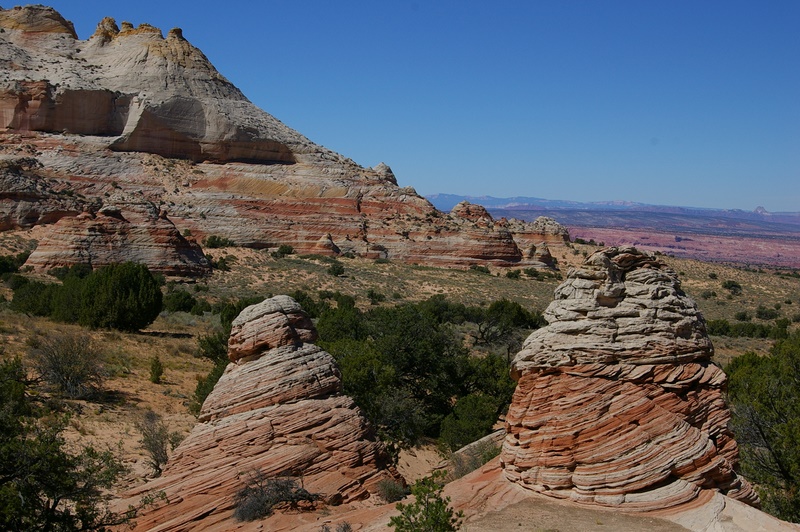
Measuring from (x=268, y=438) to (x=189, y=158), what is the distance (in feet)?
205

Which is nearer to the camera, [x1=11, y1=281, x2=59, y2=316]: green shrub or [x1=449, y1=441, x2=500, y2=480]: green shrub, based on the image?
[x1=449, y1=441, x2=500, y2=480]: green shrub

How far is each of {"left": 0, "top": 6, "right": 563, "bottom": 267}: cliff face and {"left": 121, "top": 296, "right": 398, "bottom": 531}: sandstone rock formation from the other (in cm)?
4815

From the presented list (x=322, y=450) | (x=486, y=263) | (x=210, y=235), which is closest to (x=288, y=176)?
(x=210, y=235)

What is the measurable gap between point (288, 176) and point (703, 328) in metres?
60.2

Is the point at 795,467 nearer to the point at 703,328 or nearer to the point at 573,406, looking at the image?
the point at 703,328

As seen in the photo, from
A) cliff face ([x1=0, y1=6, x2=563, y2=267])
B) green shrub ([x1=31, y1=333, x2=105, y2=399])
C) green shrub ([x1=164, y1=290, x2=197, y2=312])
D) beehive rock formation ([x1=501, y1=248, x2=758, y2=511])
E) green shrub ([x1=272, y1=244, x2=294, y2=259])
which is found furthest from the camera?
cliff face ([x1=0, y1=6, x2=563, y2=267])

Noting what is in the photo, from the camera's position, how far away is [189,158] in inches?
2667

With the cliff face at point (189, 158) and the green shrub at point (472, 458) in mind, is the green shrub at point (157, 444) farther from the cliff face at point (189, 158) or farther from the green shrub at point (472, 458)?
the cliff face at point (189, 158)

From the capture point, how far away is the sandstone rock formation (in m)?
9.52

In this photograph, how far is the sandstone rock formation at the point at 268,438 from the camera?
31.2 ft

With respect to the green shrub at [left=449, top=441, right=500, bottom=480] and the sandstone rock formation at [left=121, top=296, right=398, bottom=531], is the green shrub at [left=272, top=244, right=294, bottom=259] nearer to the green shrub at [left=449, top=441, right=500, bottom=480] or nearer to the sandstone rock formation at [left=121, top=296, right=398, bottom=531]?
the green shrub at [left=449, top=441, right=500, bottom=480]

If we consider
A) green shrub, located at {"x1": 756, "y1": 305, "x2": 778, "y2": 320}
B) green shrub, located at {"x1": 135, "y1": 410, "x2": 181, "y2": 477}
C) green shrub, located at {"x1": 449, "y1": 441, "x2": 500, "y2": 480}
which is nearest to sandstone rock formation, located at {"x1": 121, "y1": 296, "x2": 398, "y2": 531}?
green shrub, located at {"x1": 135, "y1": 410, "x2": 181, "y2": 477}

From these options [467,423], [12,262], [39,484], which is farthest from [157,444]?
[12,262]

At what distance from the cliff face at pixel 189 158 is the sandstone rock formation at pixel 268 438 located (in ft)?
158
